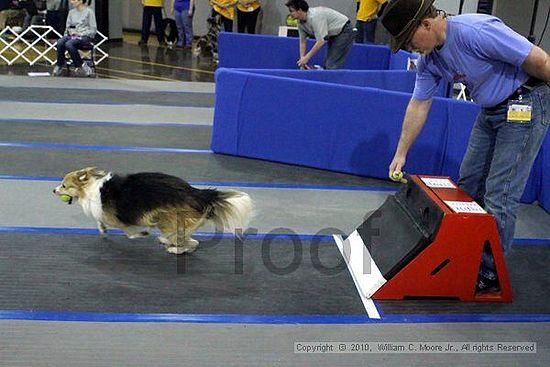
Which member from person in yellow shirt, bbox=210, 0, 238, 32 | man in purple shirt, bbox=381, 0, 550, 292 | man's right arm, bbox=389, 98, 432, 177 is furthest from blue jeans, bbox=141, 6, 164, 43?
man in purple shirt, bbox=381, 0, 550, 292

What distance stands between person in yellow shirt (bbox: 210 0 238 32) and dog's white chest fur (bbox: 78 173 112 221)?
33.2 feet

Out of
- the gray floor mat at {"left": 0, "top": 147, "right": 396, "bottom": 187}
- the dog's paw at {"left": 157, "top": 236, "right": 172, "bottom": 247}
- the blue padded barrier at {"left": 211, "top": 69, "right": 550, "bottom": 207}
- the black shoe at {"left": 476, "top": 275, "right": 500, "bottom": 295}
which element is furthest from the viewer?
the gray floor mat at {"left": 0, "top": 147, "right": 396, "bottom": 187}

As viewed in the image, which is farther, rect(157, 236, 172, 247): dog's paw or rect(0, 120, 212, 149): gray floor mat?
rect(0, 120, 212, 149): gray floor mat

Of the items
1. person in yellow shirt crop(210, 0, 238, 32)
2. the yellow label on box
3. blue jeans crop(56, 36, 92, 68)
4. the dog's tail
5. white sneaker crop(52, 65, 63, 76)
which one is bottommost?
white sneaker crop(52, 65, 63, 76)

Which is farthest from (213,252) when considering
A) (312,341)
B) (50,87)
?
(50,87)

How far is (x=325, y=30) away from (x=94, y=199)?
19.2 feet

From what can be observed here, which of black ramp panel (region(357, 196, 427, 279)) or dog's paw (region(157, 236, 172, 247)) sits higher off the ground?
black ramp panel (region(357, 196, 427, 279))

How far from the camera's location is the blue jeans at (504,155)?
10.4 ft

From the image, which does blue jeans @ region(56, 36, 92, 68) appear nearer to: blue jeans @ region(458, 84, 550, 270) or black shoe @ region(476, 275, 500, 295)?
blue jeans @ region(458, 84, 550, 270)

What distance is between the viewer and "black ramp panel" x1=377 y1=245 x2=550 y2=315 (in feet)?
11.3

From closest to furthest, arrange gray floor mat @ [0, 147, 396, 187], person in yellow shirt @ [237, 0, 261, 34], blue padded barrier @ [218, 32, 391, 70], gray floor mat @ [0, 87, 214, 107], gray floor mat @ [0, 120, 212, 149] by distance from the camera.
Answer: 1. gray floor mat @ [0, 147, 396, 187]
2. gray floor mat @ [0, 120, 212, 149]
3. gray floor mat @ [0, 87, 214, 107]
4. blue padded barrier @ [218, 32, 391, 70]
5. person in yellow shirt @ [237, 0, 261, 34]

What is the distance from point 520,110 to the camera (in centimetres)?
312

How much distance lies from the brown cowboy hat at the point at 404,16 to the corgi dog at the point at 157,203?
1.36 meters

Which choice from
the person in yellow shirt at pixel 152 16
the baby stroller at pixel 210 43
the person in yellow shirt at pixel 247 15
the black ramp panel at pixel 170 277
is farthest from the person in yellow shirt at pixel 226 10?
the black ramp panel at pixel 170 277
